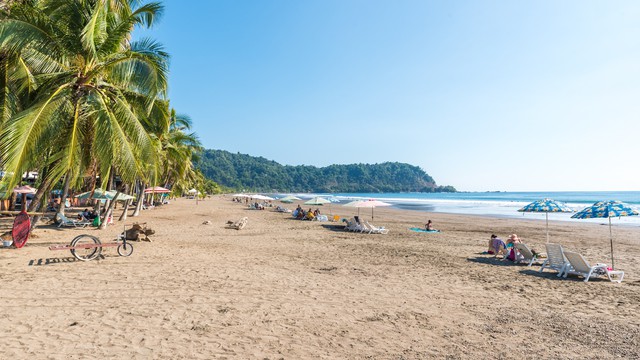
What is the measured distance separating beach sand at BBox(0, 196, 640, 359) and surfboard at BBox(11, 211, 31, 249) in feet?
1.66

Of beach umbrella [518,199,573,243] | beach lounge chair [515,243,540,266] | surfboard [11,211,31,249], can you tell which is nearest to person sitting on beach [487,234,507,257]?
beach lounge chair [515,243,540,266]

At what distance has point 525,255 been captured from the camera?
1042cm

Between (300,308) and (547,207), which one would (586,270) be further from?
(300,308)

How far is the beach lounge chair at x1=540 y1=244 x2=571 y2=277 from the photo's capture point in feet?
Answer: 29.2

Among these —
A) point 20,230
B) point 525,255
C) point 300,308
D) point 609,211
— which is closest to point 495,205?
point 525,255

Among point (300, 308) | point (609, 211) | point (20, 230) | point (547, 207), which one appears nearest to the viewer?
point (300, 308)

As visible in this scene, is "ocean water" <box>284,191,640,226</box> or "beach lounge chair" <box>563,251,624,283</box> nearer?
"beach lounge chair" <box>563,251,624,283</box>

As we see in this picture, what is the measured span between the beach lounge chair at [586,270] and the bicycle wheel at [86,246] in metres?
11.5

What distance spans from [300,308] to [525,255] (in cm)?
773

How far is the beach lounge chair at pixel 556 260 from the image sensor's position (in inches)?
350

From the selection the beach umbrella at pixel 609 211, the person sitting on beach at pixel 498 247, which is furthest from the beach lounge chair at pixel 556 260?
the person sitting on beach at pixel 498 247

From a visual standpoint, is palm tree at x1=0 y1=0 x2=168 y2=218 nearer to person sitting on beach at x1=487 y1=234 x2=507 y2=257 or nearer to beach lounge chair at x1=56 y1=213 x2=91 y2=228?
beach lounge chair at x1=56 y1=213 x2=91 y2=228

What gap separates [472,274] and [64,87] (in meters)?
11.1

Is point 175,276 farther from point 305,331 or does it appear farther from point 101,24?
point 101,24
